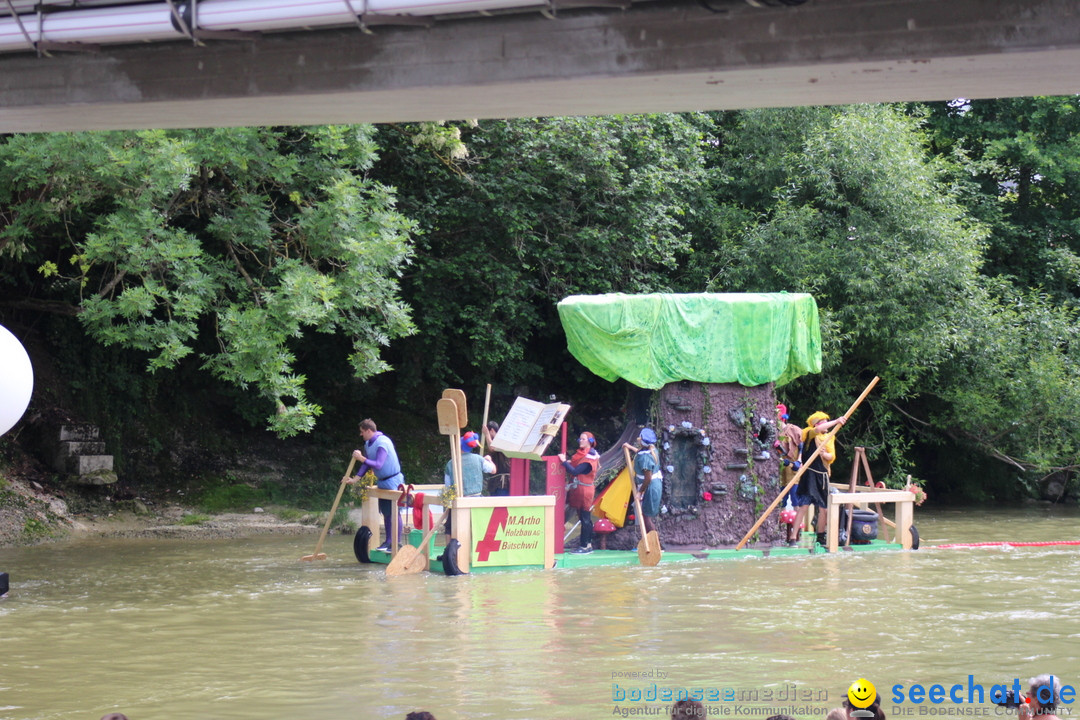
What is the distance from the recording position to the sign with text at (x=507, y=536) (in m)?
15.3

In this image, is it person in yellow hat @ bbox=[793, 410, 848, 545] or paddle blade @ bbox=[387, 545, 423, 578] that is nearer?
paddle blade @ bbox=[387, 545, 423, 578]

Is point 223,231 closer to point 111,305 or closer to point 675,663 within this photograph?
point 111,305

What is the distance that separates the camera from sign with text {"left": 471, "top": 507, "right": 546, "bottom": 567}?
15.3 meters

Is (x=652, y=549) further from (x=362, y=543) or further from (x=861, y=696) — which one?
(x=861, y=696)

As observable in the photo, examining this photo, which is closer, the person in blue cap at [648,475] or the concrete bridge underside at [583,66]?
the concrete bridge underside at [583,66]

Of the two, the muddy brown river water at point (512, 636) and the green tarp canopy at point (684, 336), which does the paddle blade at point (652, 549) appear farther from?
the green tarp canopy at point (684, 336)

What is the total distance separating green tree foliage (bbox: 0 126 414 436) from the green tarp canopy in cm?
360

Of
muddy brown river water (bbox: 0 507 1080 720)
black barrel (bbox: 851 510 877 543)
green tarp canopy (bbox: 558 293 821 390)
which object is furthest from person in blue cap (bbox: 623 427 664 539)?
black barrel (bbox: 851 510 877 543)

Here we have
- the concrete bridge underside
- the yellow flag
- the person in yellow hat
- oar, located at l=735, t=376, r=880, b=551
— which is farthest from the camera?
the person in yellow hat

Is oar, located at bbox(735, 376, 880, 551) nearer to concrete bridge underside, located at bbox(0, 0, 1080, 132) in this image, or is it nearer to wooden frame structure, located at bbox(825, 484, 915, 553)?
wooden frame structure, located at bbox(825, 484, 915, 553)

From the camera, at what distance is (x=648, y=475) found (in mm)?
16578

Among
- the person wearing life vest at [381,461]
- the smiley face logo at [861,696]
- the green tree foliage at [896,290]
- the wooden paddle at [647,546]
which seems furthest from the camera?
the green tree foliage at [896,290]

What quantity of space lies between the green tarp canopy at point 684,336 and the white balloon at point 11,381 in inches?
318

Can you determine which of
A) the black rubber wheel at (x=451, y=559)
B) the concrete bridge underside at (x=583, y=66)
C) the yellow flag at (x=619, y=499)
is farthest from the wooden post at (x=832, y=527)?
the concrete bridge underside at (x=583, y=66)
